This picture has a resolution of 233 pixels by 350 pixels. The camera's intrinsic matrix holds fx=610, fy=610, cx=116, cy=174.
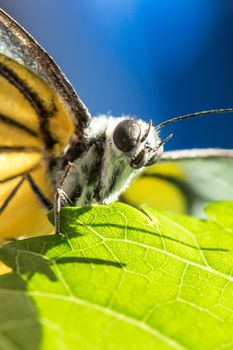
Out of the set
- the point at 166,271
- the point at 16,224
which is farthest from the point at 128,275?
the point at 16,224

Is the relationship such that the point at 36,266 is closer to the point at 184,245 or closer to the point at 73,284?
the point at 73,284

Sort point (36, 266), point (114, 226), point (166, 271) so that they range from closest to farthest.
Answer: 1. point (36, 266)
2. point (166, 271)
3. point (114, 226)

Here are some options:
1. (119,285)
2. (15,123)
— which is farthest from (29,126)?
(119,285)

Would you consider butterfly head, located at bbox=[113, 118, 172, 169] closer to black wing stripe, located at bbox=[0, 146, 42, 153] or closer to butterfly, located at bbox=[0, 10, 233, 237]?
butterfly, located at bbox=[0, 10, 233, 237]

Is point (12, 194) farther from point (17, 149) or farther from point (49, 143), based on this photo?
point (49, 143)

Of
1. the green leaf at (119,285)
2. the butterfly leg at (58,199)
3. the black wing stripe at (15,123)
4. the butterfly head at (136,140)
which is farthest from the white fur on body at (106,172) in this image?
the black wing stripe at (15,123)

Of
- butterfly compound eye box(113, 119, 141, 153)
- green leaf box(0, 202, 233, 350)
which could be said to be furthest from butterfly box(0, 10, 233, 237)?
green leaf box(0, 202, 233, 350)

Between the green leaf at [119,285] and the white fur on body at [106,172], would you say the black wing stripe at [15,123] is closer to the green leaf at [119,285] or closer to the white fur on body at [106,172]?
the white fur on body at [106,172]
